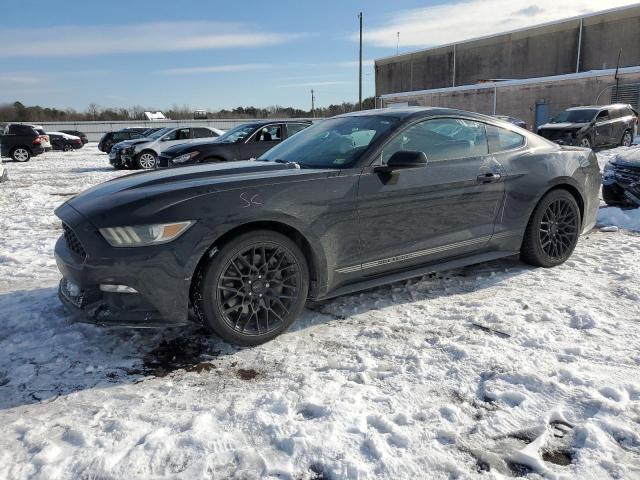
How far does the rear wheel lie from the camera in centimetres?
1931

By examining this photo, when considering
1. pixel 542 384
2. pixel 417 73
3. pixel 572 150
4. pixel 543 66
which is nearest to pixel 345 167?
pixel 542 384

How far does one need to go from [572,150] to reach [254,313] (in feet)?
12.0

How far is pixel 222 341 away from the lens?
3547mm

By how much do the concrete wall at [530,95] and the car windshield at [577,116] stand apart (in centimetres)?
1083

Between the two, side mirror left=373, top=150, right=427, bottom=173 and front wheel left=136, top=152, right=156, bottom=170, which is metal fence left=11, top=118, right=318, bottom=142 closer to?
front wheel left=136, top=152, right=156, bottom=170

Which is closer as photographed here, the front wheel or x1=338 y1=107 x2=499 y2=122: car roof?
x1=338 y1=107 x2=499 y2=122: car roof

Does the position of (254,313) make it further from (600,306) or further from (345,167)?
(600,306)

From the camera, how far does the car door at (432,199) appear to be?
3811 millimetres

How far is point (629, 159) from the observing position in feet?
24.6

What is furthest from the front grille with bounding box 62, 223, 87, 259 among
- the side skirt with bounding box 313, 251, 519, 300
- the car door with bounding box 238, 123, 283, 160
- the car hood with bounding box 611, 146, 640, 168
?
the car door with bounding box 238, 123, 283, 160

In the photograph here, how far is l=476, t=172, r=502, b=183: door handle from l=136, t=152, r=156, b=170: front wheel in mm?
14667

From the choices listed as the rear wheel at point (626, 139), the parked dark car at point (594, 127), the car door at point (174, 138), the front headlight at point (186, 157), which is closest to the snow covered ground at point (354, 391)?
the front headlight at point (186, 157)

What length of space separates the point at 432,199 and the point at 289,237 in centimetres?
125

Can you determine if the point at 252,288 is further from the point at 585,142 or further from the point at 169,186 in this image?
the point at 585,142
